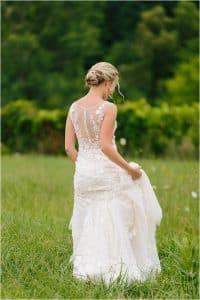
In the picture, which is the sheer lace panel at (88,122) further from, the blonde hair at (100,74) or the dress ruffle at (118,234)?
the dress ruffle at (118,234)

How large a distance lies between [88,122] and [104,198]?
62 cm

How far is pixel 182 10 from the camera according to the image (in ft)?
111

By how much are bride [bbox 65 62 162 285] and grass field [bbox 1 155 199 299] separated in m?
0.17

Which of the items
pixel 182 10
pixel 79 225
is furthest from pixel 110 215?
pixel 182 10

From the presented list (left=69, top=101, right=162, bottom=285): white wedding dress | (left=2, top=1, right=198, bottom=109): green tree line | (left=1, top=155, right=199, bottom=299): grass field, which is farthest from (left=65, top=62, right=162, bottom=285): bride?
(left=2, top=1, right=198, bottom=109): green tree line

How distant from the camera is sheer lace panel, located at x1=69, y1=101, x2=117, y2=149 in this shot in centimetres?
641

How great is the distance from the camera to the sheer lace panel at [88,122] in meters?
6.41

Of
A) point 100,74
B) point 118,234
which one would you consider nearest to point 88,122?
point 100,74

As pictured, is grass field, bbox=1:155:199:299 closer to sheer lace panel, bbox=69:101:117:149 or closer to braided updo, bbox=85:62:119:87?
sheer lace panel, bbox=69:101:117:149

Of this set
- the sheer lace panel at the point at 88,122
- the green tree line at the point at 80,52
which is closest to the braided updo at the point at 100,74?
the sheer lace panel at the point at 88,122

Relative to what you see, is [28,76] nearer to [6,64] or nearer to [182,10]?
[6,64]

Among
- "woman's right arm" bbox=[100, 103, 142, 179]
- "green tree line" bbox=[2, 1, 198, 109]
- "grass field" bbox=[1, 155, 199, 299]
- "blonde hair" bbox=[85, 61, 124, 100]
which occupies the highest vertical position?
"green tree line" bbox=[2, 1, 198, 109]

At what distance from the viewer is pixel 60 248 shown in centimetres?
714

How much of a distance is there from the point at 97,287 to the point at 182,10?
2875 centimetres
